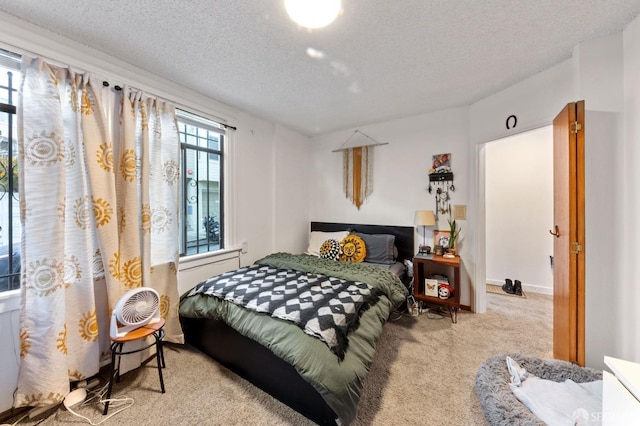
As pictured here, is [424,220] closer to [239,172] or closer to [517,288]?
[517,288]

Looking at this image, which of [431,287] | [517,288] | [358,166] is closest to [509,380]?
[431,287]

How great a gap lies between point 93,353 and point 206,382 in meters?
0.82

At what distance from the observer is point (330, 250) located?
3.18 metres

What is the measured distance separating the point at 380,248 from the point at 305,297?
5.17ft

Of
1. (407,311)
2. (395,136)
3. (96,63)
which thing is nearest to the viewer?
(96,63)

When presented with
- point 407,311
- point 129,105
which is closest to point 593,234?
point 407,311

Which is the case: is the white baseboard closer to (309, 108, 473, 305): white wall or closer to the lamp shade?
(309, 108, 473, 305): white wall

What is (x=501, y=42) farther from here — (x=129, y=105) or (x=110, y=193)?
(x=110, y=193)

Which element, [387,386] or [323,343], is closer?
[323,343]

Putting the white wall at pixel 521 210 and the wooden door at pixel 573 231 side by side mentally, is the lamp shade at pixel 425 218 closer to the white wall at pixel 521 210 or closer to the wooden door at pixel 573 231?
the wooden door at pixel 573 231

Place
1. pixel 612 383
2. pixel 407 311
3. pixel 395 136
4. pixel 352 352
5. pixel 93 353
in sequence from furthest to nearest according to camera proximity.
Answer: pixel 395 136 → pixel 407 311 → pixel 93 353 → pixel 352 352 → pixel 612 383

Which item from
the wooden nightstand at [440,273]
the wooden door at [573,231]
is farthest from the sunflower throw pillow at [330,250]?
the wooden door at [573,231]

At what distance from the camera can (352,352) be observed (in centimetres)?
143

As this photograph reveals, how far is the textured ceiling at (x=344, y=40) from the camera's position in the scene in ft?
4.62
